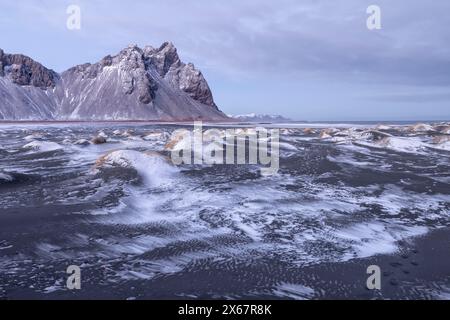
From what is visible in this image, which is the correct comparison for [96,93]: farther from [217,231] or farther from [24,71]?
[217,231]

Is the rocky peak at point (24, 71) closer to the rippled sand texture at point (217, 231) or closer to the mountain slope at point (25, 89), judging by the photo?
the mountain slope at point (25, 89)

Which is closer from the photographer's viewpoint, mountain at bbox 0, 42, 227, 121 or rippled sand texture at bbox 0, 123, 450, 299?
rippled sand texture at bbox 0, 123, 450, 299

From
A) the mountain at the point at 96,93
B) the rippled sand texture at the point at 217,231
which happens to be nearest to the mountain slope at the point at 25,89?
the mountain at the point at 96,93

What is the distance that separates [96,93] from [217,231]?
175 m

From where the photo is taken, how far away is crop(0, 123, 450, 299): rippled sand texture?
6.48 m

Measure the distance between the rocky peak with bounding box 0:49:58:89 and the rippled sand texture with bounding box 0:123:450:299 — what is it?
6763 inches

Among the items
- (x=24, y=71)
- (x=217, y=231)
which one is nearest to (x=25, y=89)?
(x=24, y=71)

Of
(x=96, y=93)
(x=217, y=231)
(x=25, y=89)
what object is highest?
(x=25, y=89)

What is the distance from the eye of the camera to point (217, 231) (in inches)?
373

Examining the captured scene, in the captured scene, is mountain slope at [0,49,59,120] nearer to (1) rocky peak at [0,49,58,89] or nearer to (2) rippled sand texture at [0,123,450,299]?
(1) rocky peak at [0,49,58,89]

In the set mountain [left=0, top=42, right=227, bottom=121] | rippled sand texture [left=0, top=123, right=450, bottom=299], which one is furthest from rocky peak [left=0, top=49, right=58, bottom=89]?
rippled sand texture [left=0, top=123, right=450, bottom=299]

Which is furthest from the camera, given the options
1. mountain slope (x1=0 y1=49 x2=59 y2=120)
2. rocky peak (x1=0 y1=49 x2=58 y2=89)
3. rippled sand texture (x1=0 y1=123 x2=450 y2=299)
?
rocky peak (x1=0 y1=49 x2=58 y2=89)

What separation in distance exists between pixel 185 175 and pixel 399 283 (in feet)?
36.3

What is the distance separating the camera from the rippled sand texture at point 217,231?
648 cm
